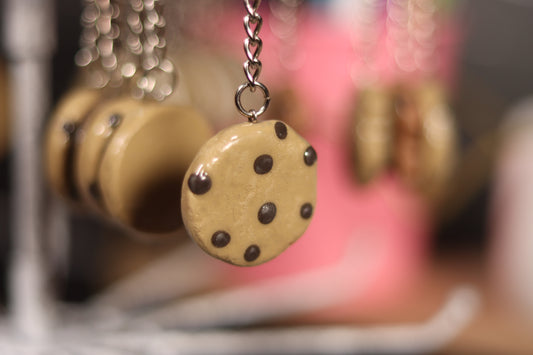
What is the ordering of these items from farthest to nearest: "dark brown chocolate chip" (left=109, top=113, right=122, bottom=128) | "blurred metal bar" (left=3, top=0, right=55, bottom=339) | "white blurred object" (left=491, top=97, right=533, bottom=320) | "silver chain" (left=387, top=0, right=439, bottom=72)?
1. "white blurred object" (left=491, top=97, right=533, bottom=320)
2. "silver chain" (left=387, top=0, right=439, bottom=72)
3. "blurred metal bar" (left=3, top=0, right=55, bottom=339)
4. "dark brown chocolate chip" (left=109, top=113, right=122, bottom=128)

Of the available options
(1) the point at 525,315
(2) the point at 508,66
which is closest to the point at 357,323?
(1) the point at 525,315

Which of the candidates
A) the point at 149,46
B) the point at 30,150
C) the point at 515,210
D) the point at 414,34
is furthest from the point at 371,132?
the point at 515,210

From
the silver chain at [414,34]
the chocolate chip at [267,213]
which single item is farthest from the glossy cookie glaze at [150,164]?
the silver chain at [414,34]

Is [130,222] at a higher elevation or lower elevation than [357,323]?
lower

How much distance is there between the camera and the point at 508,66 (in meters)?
1.55

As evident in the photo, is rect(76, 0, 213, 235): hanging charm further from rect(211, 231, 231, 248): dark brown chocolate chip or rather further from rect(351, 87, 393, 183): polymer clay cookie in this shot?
rect(351, 87, 393, 183): polymer clay cookie

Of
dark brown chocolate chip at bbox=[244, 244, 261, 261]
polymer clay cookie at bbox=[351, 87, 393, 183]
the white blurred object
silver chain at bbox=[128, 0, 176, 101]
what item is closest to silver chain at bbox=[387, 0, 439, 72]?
polymer clay cookie at bbox=[351, 87, 393, 183]

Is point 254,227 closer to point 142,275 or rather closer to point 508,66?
point 142,275

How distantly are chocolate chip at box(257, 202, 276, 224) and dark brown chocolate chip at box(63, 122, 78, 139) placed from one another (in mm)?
247

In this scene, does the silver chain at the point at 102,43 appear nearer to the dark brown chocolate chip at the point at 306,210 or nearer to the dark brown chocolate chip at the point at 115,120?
the dark brown chocolate chip at the point at 115,120

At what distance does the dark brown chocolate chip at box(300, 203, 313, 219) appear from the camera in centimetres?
39

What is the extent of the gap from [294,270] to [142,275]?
0.43 m

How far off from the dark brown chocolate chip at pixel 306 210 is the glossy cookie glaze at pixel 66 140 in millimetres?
256

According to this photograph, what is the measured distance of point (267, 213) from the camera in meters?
0.37
